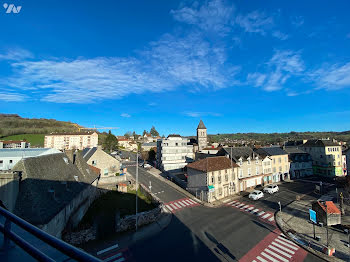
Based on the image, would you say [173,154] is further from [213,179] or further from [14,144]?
[14,144]

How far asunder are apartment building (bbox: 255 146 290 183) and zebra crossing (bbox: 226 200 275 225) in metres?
17.1

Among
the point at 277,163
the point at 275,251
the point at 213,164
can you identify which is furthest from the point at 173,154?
the point at 275,251

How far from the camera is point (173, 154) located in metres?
58.7

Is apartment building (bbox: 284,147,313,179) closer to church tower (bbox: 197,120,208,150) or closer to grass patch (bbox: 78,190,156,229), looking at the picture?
church tower (bbox: 197,120,208,150)

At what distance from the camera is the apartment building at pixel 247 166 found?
3678cm

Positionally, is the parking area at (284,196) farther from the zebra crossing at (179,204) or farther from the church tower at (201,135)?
the church tower at (201,135)

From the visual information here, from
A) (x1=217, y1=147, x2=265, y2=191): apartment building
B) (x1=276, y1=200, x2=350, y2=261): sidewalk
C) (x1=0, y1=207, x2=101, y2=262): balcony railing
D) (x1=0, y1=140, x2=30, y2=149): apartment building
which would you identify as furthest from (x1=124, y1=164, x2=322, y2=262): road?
(x1=0, y1=140, x2=30, y2=149): apartment building

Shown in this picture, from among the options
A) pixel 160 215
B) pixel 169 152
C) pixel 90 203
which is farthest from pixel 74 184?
pixel 169 152

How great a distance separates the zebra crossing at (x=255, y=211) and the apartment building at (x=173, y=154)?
29.5 metres

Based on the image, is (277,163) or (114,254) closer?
(114,254)

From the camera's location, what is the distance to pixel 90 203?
1045 inches

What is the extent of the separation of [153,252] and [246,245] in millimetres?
10213

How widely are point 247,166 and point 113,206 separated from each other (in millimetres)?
29439

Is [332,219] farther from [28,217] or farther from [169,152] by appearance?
[169,152]
